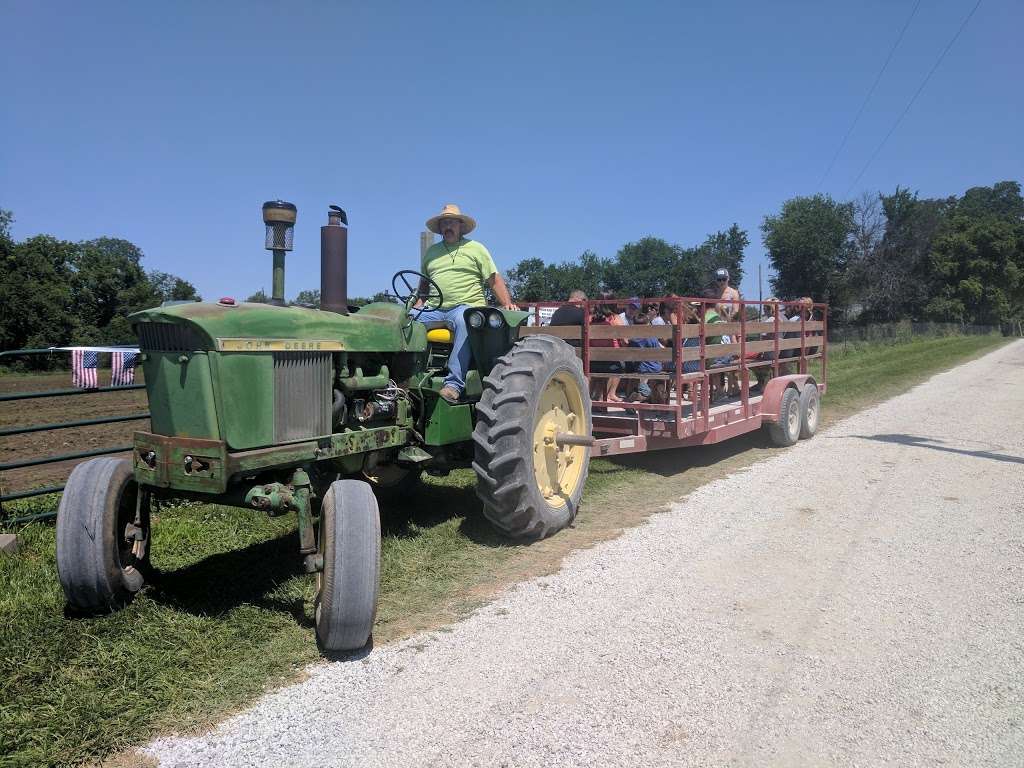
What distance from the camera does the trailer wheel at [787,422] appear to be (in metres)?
8.45

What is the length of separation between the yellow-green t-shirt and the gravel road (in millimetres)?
2184

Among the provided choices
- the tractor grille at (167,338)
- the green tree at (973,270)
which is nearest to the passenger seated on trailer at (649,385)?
the tractor grille at (167,338)

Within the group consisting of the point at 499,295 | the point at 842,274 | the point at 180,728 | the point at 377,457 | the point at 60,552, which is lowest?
the point at 180,728

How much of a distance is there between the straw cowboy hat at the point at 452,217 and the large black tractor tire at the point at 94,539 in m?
3.00

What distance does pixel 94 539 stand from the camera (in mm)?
3473

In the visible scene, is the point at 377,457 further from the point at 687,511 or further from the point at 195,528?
the point at 687,511

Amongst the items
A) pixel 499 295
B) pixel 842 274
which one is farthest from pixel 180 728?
pixel 842 274

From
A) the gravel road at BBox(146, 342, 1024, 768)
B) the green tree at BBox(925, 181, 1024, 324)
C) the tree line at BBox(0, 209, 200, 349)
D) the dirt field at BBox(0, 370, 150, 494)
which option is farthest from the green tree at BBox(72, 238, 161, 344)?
the green tree at BBox(925, 181, 1024, 324)

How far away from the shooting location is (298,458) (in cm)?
374

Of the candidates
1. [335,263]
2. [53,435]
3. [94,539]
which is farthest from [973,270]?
[94,539]

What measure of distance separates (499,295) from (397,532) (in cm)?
200

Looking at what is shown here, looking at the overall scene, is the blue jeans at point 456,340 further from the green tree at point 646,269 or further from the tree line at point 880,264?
the green tree at point 646,269

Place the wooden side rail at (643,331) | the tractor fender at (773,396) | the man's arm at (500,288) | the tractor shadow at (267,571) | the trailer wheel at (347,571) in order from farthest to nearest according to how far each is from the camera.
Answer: the tractor fender at (773,396)
the wooden side rail at (643,331)
the man's arm at (500,288)
the tractor shadow at (267,571)
the trailer wheel at (347,571)

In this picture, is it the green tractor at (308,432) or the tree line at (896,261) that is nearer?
the green tractor at (308,432)
